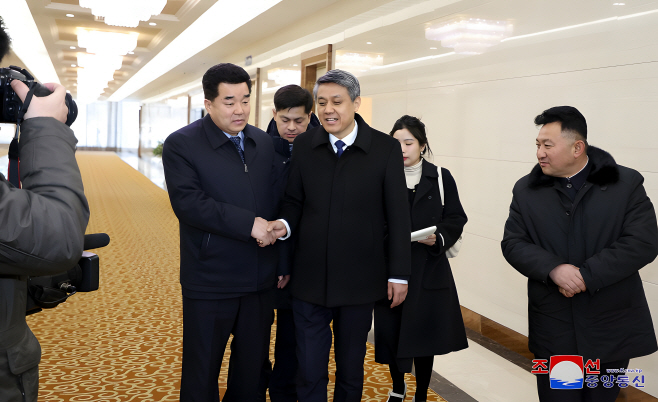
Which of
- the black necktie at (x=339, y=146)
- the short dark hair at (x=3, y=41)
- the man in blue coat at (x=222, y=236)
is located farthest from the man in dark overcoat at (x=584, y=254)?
the short dark hair at (x=3, y=41)

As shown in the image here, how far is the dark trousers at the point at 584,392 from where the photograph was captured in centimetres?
258

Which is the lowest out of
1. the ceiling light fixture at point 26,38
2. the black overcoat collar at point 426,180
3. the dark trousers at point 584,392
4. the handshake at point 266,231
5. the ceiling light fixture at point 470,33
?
the dark trousers at point 584,392

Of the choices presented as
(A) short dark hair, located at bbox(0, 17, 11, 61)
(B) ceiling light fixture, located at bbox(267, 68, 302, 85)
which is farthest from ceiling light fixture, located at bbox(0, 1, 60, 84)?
(A) short dark hair, located at bbox(0, 17, 11, 61)

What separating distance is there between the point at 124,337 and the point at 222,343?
230 cm

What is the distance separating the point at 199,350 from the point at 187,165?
89 centimetres

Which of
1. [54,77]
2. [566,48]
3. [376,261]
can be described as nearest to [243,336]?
[376,261]

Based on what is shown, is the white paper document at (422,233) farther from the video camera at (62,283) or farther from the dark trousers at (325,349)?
the video camera at (62,283)

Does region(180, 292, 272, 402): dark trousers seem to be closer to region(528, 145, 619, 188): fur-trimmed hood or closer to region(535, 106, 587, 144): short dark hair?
region(528, 145, 619, 188): fur-trimmed hood

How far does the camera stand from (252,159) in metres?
2.76

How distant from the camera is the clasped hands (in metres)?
2.51

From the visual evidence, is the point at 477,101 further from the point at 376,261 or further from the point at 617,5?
the point at 376,261

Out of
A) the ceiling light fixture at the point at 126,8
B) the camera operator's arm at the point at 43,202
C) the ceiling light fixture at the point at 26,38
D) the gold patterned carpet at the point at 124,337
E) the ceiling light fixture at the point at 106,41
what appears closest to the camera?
the camera operator's arm at the point at 43,202

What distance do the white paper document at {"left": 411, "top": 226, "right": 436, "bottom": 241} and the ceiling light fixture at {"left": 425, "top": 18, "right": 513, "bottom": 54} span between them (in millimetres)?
2633

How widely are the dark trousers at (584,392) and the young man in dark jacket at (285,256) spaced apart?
1328 mm
